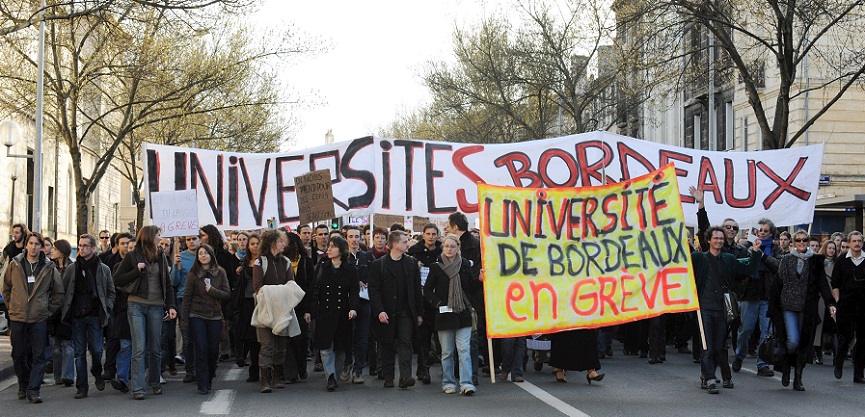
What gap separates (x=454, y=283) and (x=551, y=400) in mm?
1693

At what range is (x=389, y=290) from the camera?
12.8m

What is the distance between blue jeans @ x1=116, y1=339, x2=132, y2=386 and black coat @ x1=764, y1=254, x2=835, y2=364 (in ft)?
22.2

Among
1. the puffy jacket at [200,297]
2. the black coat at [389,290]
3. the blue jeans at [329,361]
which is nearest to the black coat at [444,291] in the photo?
the black coat at [389,290]

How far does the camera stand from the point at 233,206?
53.0 feet

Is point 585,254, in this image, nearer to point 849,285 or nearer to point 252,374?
point 849,285

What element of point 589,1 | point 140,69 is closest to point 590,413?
point 140,69

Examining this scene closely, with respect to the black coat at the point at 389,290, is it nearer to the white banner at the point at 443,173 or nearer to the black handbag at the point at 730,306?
the white banner at the point at 443,173

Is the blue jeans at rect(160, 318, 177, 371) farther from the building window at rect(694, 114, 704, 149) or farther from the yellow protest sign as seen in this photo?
the building window at rect(694, 114, 704, 149)

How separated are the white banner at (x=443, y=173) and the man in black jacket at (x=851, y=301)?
90.0 inches

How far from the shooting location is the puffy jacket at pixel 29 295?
39.5 feet

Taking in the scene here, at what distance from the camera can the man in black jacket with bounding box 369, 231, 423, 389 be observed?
12.7 m

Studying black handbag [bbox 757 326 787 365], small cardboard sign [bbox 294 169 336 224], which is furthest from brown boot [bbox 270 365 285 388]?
black handbag [bbox 757 326 787 365]

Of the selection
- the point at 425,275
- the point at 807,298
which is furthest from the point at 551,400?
the point at 807,298

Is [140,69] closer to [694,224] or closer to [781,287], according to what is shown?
[694,224]
